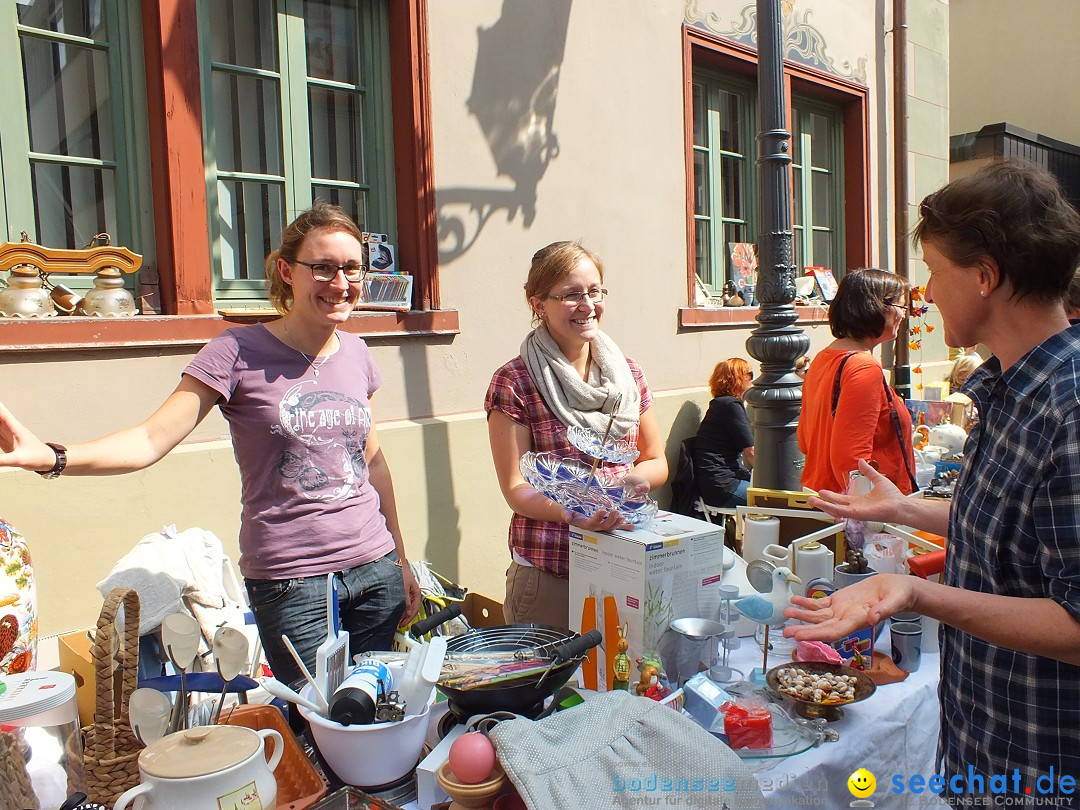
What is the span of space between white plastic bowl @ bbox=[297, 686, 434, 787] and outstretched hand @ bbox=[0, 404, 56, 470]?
74cm

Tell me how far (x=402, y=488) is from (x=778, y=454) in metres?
1.96

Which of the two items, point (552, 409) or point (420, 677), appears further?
point (552, 409)

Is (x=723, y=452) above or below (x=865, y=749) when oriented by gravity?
above

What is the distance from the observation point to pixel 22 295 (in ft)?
10.4

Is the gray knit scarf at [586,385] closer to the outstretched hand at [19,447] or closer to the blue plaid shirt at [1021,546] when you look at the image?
the blue plaid shirt at [1021,546]

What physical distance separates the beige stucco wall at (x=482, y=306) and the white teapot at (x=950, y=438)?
5.19 feet

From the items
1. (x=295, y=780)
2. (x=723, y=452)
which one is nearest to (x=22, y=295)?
(x=295, y=780)

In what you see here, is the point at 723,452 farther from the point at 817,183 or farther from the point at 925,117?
the point at 925,117

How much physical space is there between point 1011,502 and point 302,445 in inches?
63.5

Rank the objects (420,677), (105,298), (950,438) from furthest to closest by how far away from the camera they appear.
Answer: (950,438), (105,298), (420,677)

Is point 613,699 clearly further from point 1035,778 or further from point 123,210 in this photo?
point 123,210

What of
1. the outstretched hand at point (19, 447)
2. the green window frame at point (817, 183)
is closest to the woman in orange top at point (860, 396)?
the outstretched hand at point (19, 447)

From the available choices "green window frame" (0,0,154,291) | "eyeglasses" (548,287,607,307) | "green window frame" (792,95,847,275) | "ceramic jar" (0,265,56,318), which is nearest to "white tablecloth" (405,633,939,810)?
"eyeglasses" (548,287,607,307)

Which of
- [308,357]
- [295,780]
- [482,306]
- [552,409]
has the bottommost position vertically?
[295,780]
